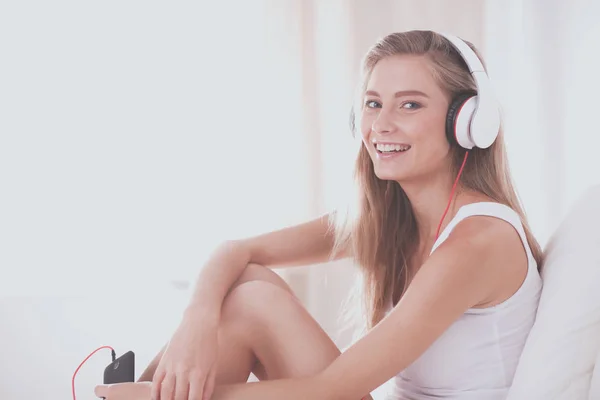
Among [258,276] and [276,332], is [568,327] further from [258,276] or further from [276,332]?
[258,276]

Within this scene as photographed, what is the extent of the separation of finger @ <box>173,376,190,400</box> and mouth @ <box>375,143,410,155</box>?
51 centimetres

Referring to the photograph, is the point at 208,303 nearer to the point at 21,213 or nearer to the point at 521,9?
the point at 21,213

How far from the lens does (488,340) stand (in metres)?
1.21

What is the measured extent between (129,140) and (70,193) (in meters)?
0.23

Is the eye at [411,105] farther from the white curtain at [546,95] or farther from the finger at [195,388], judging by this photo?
the white curtain at [546,95]

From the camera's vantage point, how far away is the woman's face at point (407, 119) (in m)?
1.27

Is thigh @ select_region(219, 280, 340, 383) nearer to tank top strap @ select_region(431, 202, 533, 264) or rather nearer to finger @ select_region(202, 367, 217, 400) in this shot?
finger @ select_region(202, 367, 217, 400)

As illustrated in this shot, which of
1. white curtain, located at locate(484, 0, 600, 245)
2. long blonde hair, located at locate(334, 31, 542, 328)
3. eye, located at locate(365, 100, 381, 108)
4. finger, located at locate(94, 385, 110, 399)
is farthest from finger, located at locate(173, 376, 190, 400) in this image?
white curtain, located at locate(484, 0, 600, 245)

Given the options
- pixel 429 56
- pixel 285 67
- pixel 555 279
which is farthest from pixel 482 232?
pixel 285 67

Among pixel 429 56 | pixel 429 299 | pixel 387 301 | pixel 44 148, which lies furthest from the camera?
pixel 44 148

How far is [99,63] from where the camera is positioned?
220cm

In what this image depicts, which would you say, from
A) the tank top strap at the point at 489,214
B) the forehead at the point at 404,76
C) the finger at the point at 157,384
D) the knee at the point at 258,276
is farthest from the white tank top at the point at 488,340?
the finger at the point at 157,384

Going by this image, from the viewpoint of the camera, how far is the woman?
1108mm

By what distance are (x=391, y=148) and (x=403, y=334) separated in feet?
1.14
